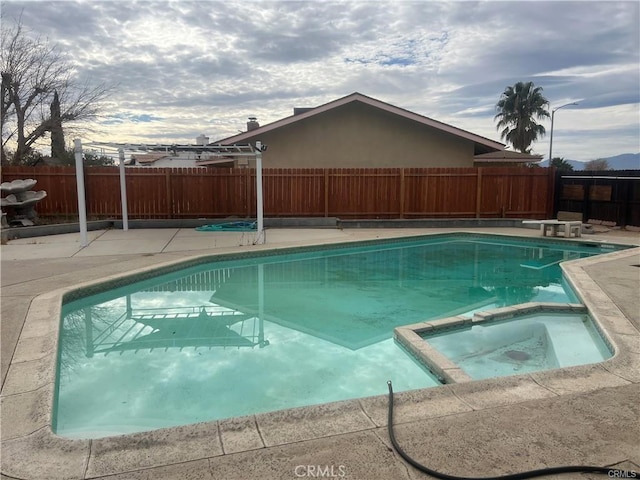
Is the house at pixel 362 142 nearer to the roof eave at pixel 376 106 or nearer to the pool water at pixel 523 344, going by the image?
the roof eave at pixel 376 106

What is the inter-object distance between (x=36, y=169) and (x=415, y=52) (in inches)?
488

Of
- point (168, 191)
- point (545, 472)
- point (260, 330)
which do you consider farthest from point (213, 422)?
point (168, 191)

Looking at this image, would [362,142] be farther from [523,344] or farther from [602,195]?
[523,344]

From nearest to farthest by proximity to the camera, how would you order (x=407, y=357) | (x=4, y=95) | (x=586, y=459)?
1. (x=586, y=459)
2. (x=407, y=357)
3. (x=4, y=95)

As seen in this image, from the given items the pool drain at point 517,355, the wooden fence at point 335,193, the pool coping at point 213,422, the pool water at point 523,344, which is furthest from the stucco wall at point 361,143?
the pool coping at point 213,422

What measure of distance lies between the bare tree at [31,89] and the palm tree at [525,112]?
107 feet

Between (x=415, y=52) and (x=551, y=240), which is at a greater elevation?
(x=415, y=52)

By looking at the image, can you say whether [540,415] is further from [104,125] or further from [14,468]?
[104,125]

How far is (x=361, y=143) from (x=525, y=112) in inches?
1095

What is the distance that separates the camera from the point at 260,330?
6008 mm

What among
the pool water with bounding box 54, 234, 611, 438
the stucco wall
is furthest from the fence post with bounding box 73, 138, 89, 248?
the stucco wall

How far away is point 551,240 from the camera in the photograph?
12242 mm

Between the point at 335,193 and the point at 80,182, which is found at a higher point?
the point at 80,182

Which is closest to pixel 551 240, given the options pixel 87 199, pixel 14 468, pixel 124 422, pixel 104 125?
pixel 124 422
